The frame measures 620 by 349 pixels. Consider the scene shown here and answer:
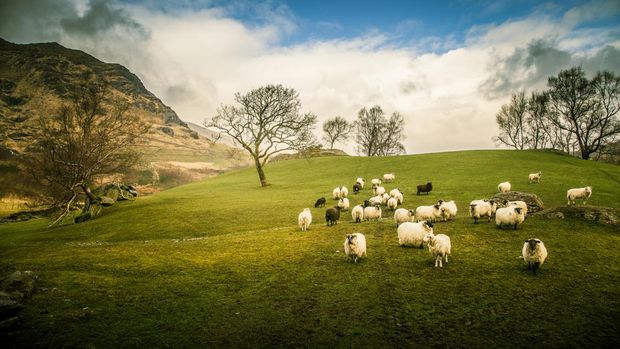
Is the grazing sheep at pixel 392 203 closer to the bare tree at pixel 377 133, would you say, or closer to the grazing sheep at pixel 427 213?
the grazing sheep at pixel 427 213

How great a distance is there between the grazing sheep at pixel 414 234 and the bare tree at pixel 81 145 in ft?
93.0

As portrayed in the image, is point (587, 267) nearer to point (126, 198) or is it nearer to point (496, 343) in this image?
point (496, 343)

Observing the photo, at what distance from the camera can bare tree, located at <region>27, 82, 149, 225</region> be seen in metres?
27.4

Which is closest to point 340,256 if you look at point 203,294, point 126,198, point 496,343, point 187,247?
point 203,294

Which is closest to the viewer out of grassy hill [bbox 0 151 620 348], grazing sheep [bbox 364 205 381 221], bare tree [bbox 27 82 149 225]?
grassy hill [bbox 0 151 620 348]

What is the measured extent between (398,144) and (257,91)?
58.3 meters

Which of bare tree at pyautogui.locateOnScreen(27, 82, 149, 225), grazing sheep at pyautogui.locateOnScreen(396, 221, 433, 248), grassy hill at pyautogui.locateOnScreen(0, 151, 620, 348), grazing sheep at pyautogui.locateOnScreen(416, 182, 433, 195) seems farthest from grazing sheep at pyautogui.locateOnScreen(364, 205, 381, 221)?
bare tree at pyautogui.locateOnScreen(27, 82, 149, 225)

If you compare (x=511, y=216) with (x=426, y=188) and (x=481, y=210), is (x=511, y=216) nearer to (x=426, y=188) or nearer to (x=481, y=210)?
(x=481, y=210)

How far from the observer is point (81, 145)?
28.0m

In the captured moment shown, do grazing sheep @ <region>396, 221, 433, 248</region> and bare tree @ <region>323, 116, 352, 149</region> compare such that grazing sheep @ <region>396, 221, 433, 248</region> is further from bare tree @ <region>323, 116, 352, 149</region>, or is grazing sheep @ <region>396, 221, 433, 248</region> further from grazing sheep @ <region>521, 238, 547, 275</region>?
Answer: bare tree @ <region>323, 116, 352, 149</region>

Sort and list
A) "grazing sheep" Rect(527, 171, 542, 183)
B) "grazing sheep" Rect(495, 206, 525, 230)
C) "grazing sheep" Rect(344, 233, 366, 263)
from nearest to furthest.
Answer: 1. "grazing sheep" Rect(344, 233, 366, 263)
2. "grazing sheep" Rect(495, 206, 525, 230)
3. "grazing sheep" Rect(527, 171, 542, 183)

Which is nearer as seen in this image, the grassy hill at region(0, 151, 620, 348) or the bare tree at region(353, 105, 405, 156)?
the grassy hill at region(0, 151, 620, 348)

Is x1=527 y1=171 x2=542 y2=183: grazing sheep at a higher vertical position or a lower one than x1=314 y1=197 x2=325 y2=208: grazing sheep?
higher

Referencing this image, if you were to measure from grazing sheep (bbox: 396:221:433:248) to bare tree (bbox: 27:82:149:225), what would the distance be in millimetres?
28355
